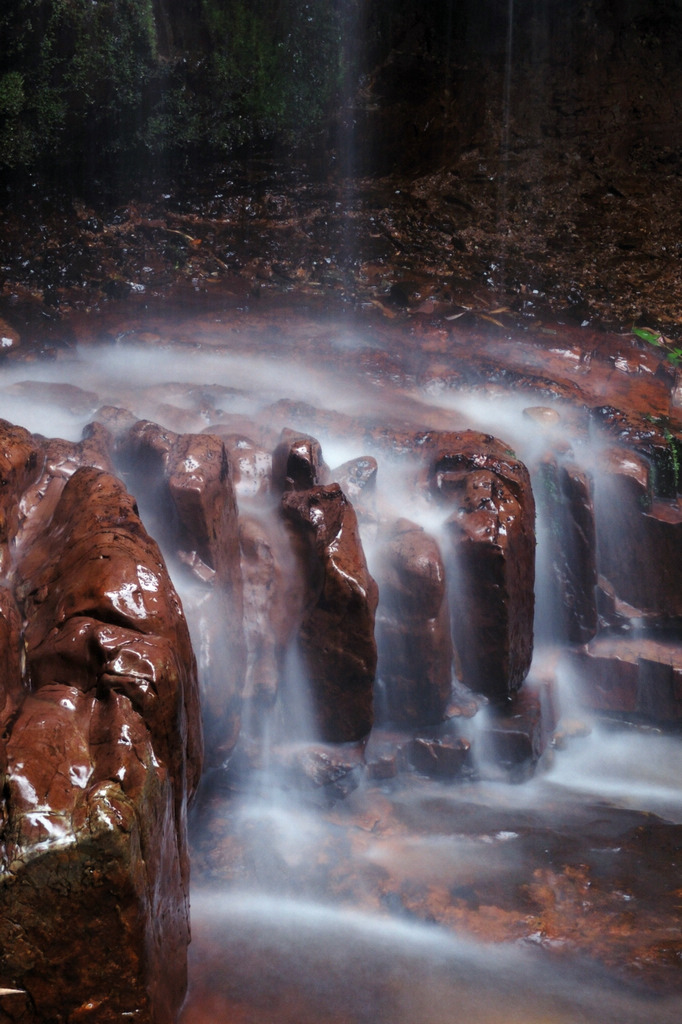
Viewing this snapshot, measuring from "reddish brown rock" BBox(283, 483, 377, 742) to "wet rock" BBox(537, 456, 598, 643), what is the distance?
180cm

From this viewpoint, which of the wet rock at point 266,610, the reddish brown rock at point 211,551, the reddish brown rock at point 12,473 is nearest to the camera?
the reddish brown rock at point 12,473

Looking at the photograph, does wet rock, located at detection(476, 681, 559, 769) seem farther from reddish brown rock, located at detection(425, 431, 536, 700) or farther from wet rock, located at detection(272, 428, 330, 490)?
wet rock, located at detection(272, 428, 330, 490)

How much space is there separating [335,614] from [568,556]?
2154mm

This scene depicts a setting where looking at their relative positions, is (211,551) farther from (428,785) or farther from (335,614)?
(428,785)

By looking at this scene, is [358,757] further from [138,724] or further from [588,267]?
[588,267]

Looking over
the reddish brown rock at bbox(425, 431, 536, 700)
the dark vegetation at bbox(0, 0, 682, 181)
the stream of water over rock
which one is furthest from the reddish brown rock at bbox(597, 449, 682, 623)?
the dark vegetation at bbox(0, 0, 682, 181)

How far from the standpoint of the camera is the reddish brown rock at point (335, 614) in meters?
4.34

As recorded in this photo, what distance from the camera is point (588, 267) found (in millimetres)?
9133

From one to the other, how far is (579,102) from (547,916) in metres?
9.05

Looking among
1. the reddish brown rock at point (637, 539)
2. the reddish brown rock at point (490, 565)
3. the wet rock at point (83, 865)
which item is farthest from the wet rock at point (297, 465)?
the wet rock at point (83, 865)

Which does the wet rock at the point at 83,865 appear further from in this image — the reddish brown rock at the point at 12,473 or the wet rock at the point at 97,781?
the reddish brown rock at the point at 12,473

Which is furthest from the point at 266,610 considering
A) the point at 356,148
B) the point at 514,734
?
the point at 356,148

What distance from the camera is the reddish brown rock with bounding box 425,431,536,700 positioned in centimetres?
487

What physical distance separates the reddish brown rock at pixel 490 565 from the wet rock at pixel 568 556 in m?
0.55
